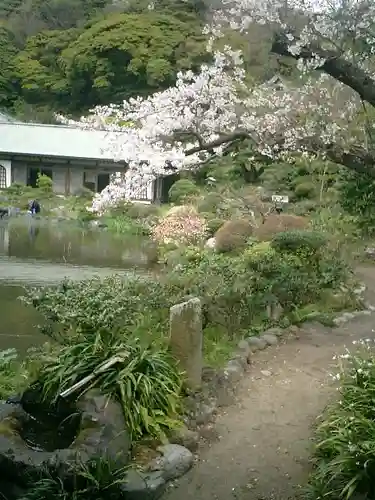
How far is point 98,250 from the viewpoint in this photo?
18688 millimetres

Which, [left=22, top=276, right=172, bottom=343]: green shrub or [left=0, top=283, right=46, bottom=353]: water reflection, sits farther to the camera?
[left=0, top=283, right=46, bottom=353]: water reflection

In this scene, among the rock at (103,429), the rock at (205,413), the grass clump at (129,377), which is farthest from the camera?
the rock at (205,413)

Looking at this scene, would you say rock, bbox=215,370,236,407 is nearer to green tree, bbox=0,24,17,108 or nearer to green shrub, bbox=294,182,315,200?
green shrub, bbox=294,182,315,200

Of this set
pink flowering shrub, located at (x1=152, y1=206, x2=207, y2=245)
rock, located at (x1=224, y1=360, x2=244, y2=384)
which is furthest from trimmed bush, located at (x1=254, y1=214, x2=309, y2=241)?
rock, located at (x1=224, y1=360, x2=244, y2=384)

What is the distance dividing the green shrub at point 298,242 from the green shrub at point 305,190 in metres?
9.66

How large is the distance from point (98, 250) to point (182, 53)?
978 inches

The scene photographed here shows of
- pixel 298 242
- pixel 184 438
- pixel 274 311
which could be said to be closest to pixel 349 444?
Result: pixel 184 438

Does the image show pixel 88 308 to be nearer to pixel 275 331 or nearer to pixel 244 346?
pixel 244 346

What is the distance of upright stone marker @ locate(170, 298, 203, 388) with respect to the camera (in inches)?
213

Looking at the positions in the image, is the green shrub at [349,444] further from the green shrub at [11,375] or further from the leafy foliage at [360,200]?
the leafy foliage at [360,200]

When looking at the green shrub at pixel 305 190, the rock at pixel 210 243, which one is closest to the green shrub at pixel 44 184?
the green shrub at pixel 305 190

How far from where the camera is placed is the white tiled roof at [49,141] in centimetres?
3303

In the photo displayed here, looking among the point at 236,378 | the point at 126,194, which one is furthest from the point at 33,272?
the point at 236,378

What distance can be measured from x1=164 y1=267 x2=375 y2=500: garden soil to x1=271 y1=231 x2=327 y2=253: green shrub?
280 centimetres
